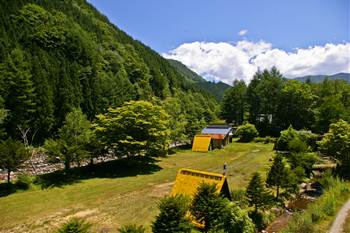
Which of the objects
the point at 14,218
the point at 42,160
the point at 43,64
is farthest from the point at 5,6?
the point at 14,218

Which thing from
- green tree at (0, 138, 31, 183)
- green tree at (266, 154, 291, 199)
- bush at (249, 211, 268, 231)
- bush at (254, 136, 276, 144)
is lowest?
bush at (249, 211, 268, 231)

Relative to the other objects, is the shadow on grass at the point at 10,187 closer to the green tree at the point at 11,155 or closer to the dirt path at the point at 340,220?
the green tree at the point at 11,155

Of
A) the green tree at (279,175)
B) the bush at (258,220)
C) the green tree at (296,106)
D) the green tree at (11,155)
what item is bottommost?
the bush at (258,220)

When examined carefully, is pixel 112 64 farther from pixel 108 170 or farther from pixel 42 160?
pixel 108 170

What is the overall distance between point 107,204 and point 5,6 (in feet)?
183

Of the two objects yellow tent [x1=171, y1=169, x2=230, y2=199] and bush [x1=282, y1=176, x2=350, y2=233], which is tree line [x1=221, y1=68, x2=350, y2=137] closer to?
bush [x1=282, y1=176, x2=350, y2=233]

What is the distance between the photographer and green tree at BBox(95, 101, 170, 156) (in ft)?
99.4

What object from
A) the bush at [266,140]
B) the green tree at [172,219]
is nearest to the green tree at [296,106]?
the bush at [266,140]

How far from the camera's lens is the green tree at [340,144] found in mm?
26672

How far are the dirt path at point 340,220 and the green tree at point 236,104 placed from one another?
51202 mm

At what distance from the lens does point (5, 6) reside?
5969cm

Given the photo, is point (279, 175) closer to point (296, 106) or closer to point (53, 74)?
point (53, 74)

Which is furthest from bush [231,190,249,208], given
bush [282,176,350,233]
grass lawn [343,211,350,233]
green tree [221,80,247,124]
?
green tree [221,80,247,124]

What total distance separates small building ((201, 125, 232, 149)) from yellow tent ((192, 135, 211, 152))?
2.07m
